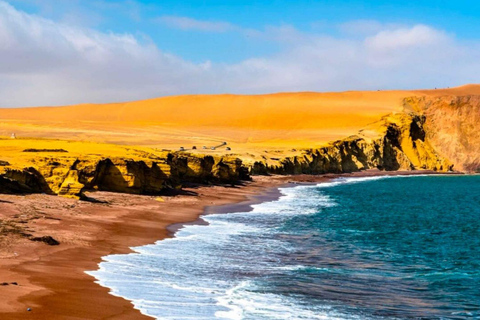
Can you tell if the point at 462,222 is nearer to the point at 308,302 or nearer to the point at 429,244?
the point at 429,244

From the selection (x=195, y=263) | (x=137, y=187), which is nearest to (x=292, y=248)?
(x=195, y=263)

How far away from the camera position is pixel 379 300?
18.1 metres

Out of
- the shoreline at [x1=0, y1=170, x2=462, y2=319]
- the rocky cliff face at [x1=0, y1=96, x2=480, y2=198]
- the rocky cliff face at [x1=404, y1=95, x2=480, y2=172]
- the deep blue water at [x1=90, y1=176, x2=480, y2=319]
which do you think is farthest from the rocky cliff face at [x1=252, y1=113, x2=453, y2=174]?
the deep blue water at [x1=90, y1=176, x2=480, y2=319]

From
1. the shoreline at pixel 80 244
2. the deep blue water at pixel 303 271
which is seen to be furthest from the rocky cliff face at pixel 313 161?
the deep blue water at pixel 303 271

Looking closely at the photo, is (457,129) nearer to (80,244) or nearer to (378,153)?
(378,153)

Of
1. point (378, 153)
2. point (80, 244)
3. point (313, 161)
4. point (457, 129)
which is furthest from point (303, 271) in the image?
point (457, 129)

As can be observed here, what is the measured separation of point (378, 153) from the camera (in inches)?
5423

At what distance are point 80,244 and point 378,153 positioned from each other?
12101 cm

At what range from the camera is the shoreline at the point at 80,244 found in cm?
1413

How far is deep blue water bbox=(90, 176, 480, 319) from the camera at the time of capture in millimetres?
16516

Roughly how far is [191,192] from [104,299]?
3832 cm

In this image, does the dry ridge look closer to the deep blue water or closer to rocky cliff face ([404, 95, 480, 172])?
rocky cliff face ([404, 95, 480, 172])

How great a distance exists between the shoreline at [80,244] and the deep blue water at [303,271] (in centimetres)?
92

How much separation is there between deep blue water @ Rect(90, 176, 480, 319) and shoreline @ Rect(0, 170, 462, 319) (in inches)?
36.3
